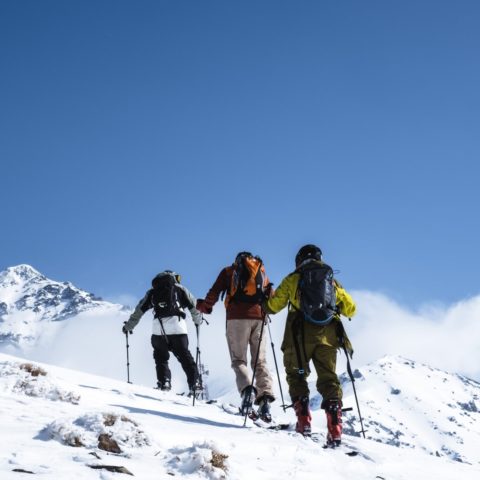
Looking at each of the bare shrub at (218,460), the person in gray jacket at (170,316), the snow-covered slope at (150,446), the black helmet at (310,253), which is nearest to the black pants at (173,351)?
the person in gray jacket at (170,316)

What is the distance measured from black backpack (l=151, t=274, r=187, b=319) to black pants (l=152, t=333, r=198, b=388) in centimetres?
52

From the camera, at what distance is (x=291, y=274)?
361 inches

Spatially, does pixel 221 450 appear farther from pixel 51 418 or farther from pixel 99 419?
pixel 51 418

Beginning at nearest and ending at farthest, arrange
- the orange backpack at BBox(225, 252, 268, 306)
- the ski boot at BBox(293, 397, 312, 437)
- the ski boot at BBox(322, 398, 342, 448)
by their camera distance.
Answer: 1. the ski boot at BBox(322, 398, 342, 448)
2. the ski boot at BBox(293, 397, 312, 437)
3. the orange backpack at BBox(225, 252, 268, 306)

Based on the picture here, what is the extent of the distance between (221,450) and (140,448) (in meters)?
0.77

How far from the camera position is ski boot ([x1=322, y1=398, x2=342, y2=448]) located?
26.5 ft

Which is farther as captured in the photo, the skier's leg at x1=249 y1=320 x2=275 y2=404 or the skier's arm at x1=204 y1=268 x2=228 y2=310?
the skier's arm at x1=204 y1=268 x2=228 y2=310

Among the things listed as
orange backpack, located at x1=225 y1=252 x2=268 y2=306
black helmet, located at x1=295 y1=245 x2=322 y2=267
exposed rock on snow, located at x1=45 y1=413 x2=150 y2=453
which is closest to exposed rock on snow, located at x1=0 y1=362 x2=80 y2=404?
exposed rock on snow, located at x1=45 y1=413 x2=150 y2=453

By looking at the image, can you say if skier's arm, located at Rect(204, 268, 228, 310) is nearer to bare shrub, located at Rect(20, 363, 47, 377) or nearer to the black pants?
bare shrub, located at Rect(20, 363, 47, 377)

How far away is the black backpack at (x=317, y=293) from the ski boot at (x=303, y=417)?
1.10 m

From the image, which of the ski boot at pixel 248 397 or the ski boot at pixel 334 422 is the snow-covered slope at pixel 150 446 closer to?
the ski boot at pixel 334 422

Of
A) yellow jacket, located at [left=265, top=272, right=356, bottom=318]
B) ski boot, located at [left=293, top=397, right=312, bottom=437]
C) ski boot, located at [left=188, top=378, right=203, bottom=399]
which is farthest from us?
ski boot, located at [left=188, top=378, right=203, bottom=399]

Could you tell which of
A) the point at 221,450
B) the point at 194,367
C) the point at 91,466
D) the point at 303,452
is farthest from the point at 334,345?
the point at 194,367

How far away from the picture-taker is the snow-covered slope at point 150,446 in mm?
Result: 5422
